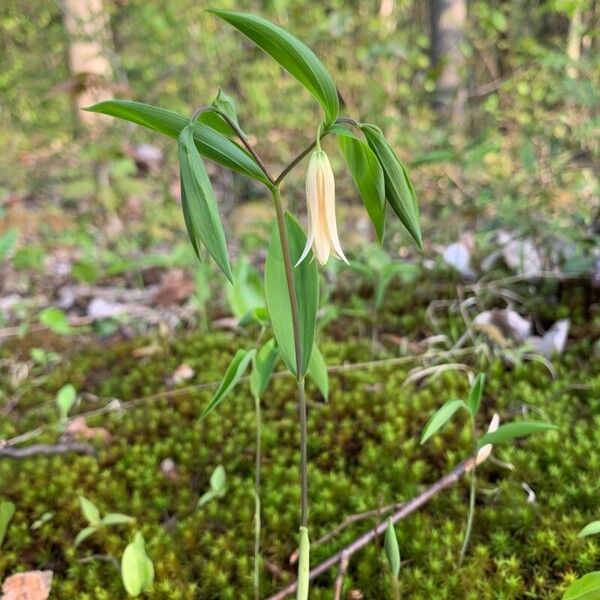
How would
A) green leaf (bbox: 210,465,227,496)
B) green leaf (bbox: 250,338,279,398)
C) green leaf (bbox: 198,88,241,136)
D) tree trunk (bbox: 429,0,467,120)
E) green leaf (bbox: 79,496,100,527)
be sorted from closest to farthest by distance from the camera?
green leaf (bbox: 198,88,241,136) → green leaf (bbox: 250,338,279,398) → green leaf (bbox: 79,496,100,527) → green leaf (bbox: 210,465,227,496) → tree trunk (bbox: 429,0,467,120)

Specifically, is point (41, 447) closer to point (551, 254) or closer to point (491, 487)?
point (491, 487)

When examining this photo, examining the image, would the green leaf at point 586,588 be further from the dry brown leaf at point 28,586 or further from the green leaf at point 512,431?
the dry brown leaf at point 28,586

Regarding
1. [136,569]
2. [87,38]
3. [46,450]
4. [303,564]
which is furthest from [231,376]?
[87,38]

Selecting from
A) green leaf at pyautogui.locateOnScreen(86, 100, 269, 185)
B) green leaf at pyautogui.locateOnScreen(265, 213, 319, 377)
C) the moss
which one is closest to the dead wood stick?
the moss

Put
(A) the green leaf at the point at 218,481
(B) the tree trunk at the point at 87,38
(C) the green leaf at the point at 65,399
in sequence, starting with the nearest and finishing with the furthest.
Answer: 1. (A) the green leaf at the point at 218,481
2. (C) the green leaf at the point at 65,399
3. (B) the tree trunk at the point at 87,38

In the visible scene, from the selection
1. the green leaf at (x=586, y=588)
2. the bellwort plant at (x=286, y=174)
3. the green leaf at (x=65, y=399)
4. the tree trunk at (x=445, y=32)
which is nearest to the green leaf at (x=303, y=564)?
the bellwort plant at (x=286, y=174)

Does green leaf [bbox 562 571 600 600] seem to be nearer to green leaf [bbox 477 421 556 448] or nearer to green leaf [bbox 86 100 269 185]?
green leaf [bbox 477 421 556 448]

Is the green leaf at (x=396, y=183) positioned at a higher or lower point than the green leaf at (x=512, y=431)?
higher
